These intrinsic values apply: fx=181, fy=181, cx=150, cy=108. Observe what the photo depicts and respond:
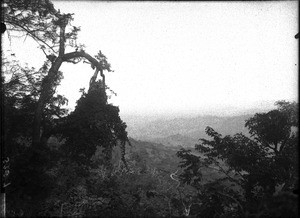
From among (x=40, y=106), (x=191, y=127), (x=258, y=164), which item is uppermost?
(x=40, y=106)

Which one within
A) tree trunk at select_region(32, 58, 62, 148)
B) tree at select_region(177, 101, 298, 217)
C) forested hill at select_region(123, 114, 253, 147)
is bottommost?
forested hill at select_region(123, 114, 253, 147)

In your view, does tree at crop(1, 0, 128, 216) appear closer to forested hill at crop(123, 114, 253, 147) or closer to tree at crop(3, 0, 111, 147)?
tree at crop(3, 0, 111, 147)

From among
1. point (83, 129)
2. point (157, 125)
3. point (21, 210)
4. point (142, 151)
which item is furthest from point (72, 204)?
point (157, 125)

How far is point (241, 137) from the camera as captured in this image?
8.30m

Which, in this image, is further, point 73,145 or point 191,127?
point 191,127

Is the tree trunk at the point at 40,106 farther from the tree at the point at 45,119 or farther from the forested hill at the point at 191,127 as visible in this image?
the forested hill at the point at 191,127

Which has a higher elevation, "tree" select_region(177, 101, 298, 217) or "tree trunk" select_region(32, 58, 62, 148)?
"tree trunk" select_region(32, 58, 62, 148)

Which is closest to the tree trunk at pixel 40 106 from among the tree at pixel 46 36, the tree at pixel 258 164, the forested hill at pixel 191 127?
the tree at pixel 46 36

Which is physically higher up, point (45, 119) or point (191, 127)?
point (45, 119)

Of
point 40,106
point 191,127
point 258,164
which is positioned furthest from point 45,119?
point 191,127

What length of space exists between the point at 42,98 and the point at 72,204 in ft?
15.5

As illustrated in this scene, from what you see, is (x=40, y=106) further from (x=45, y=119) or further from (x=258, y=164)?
(x=258, y=164)

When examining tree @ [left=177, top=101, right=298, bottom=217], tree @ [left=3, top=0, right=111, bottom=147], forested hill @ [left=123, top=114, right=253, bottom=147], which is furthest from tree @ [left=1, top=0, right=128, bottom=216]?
forested hill @ [left=123, top=114, right=253, bottom=147]

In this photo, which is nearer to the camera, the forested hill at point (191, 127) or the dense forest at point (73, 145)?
the dense forest at point (73, 145)
